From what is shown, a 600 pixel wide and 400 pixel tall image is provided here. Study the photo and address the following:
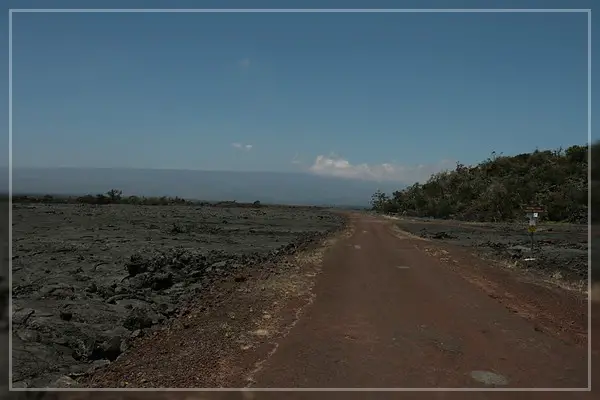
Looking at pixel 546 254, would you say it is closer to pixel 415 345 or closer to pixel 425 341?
pixel 425 341

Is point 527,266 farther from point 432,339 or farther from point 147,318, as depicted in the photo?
point 147,318

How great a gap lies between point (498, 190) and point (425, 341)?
53.4 meters

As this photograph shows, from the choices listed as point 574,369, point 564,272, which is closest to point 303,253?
point 564,272

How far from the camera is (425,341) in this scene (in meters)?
7.76

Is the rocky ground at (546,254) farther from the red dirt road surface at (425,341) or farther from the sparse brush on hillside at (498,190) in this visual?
the sparse brush on hillside at (498,190)

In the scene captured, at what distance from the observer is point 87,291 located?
1150 centimetres

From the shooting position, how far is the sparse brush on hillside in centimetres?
4656

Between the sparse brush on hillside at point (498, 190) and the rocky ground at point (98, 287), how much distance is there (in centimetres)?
3120

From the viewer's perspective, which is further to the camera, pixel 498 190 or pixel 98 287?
pixel 498 190

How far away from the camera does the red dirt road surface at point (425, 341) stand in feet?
19.8

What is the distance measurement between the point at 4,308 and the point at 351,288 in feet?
30.9

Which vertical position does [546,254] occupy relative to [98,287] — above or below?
below

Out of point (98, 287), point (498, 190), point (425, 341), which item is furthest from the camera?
point (498, 190)

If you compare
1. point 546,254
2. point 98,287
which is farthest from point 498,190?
point 98,287
